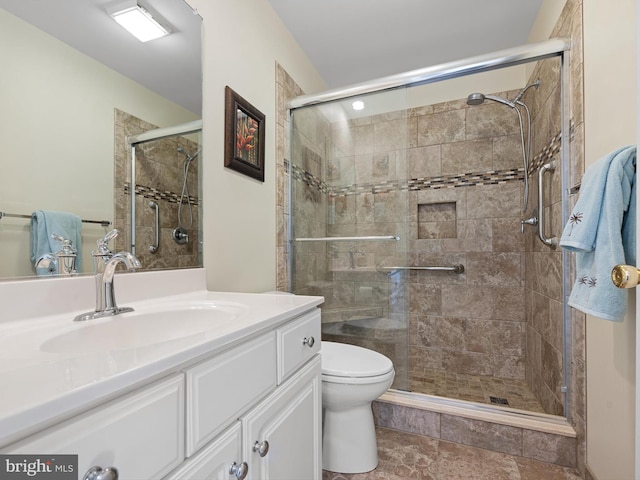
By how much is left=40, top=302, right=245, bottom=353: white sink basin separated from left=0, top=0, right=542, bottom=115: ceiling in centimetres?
80

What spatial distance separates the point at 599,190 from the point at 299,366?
112 cm

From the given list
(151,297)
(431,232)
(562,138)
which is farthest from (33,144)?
(431,232)

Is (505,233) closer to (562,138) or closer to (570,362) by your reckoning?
(562,138)

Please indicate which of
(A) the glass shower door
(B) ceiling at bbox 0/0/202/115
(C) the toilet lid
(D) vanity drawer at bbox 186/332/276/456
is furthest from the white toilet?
(B) ceiling at bbox 0/0/202/115

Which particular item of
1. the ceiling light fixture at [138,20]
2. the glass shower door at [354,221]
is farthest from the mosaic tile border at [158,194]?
the glass shower door at [354,221]

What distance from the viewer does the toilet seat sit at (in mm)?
1306

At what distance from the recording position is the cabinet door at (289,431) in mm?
712

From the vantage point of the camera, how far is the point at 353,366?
140 centimetres

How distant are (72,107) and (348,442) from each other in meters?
1.62

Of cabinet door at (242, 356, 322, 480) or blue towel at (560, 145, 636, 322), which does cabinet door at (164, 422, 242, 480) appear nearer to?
cabinet door at (242, 356, 322, 480)

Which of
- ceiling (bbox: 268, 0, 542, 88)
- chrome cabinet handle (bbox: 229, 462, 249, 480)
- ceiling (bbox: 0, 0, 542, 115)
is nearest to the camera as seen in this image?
chrome cabinet handle (bbox: 229, 462, 249, 480)

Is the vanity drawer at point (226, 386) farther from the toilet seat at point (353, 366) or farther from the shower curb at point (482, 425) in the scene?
the shower curb at point (482, 425)

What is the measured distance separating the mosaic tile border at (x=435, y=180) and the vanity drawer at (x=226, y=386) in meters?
1.43

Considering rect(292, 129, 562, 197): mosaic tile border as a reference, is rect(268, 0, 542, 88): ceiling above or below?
above
